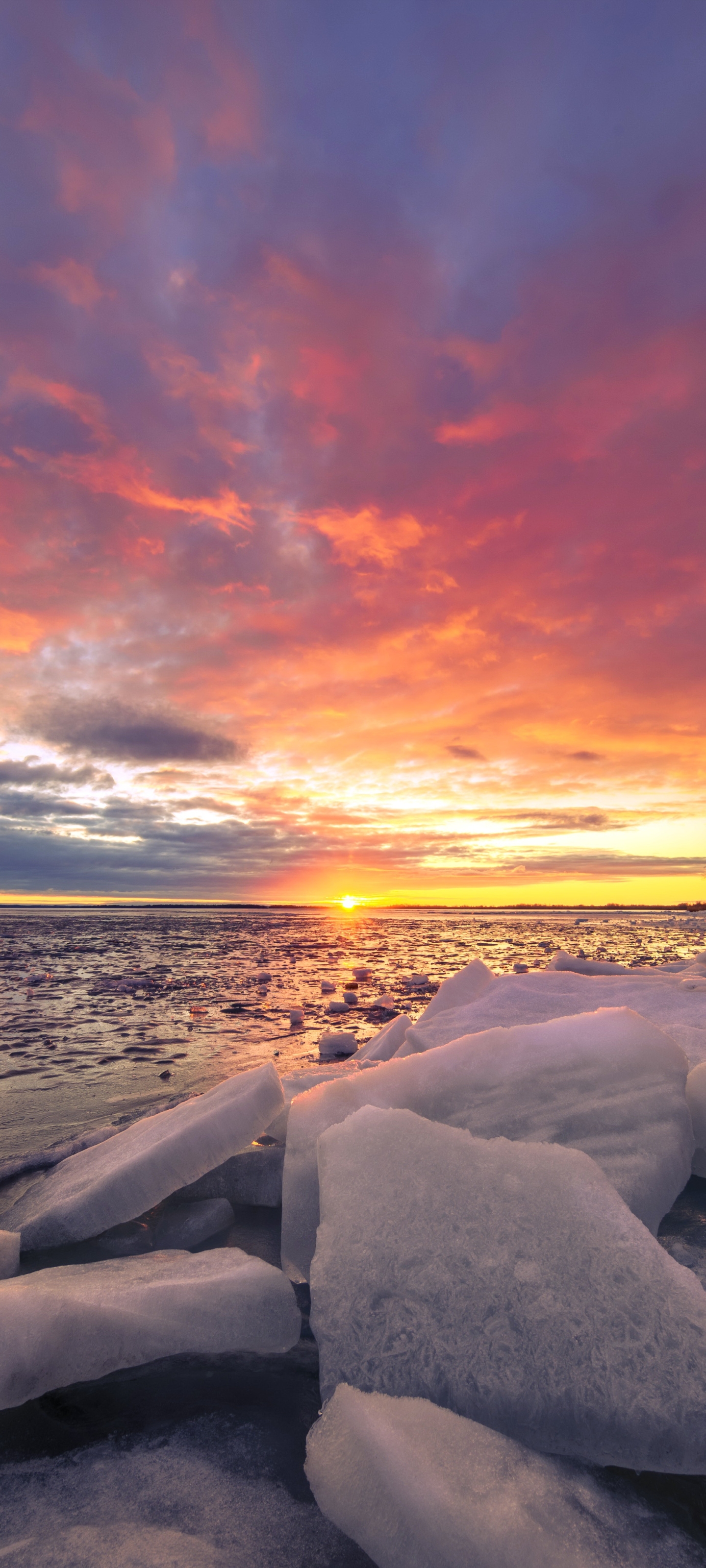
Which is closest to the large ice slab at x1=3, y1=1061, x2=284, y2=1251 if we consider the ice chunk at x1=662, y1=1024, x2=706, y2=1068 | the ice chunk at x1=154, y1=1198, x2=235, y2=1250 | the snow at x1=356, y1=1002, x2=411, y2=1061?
the ice chunk at x1=154, y1=1198, x2=235, y2=1250

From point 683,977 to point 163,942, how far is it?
13675 mm

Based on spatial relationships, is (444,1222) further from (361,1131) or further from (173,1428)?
(173,1428)

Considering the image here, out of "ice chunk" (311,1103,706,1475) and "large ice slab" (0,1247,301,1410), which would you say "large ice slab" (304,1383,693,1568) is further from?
"large ice slab" (0,1247,301,1410)

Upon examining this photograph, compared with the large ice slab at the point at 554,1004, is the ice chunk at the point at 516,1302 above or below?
below

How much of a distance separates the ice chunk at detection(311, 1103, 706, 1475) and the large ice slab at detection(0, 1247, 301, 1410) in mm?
212

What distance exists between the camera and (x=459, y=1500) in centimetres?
94

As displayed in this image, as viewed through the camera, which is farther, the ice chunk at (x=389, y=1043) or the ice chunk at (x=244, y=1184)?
the ice chunk at (x=389, y=1043)

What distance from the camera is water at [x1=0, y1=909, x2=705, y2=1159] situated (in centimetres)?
381

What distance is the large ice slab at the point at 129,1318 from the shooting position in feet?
Answer: 4.05

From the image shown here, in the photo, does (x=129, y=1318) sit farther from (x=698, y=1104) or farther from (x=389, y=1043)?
(x=389, y=1043)

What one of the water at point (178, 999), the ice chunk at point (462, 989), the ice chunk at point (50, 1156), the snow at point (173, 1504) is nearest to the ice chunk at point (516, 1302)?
the snow at point (173, 1504)

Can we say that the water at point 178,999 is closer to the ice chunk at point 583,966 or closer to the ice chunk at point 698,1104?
the ice chunk at point 583,966

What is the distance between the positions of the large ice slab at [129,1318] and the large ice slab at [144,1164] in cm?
27

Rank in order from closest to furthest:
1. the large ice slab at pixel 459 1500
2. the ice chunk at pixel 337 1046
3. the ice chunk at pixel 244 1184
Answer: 1. the large ice slab at pixel 459 1500
2. the ice chunk at pixel 244 1184
3. the ice chunk at pixel 337 1046
